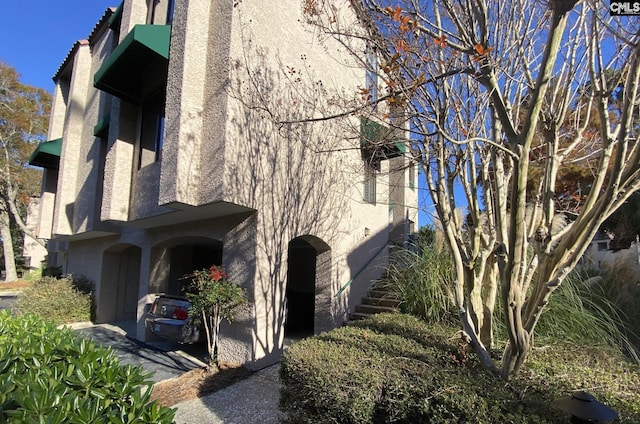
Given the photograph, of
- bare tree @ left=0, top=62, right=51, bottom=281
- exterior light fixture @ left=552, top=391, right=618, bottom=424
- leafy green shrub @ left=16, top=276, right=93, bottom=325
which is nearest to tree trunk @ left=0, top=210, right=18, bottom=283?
bare tree @ left=0, top=62, right=51, bottom=281

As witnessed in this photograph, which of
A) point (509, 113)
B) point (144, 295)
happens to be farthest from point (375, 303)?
point (509, 113)

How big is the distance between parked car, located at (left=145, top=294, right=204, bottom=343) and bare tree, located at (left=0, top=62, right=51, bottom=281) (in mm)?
18031

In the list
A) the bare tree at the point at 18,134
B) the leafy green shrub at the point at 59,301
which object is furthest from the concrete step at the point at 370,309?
the bare tree at the point at 18,134

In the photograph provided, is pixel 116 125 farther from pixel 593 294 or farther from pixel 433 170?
pixel 593 294

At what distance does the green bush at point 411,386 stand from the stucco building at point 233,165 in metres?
2.65

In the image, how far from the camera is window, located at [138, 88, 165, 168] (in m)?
7.54

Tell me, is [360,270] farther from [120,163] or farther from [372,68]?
[120,163]

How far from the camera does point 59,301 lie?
9969mm

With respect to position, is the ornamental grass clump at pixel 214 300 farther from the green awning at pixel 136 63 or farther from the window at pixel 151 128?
the green awning at pixel 136 63

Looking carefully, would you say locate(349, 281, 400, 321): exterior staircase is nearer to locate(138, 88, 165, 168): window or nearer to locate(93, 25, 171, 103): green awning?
locate(138, 88, 165, 168): window

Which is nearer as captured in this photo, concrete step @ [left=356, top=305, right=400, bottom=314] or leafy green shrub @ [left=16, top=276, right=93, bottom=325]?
concrete step @ [left=356, top=305, right=400, bottom=314]

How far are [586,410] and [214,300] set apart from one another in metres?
5.06

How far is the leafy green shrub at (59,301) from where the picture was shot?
9.51 meters

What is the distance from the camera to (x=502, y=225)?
336 cm
